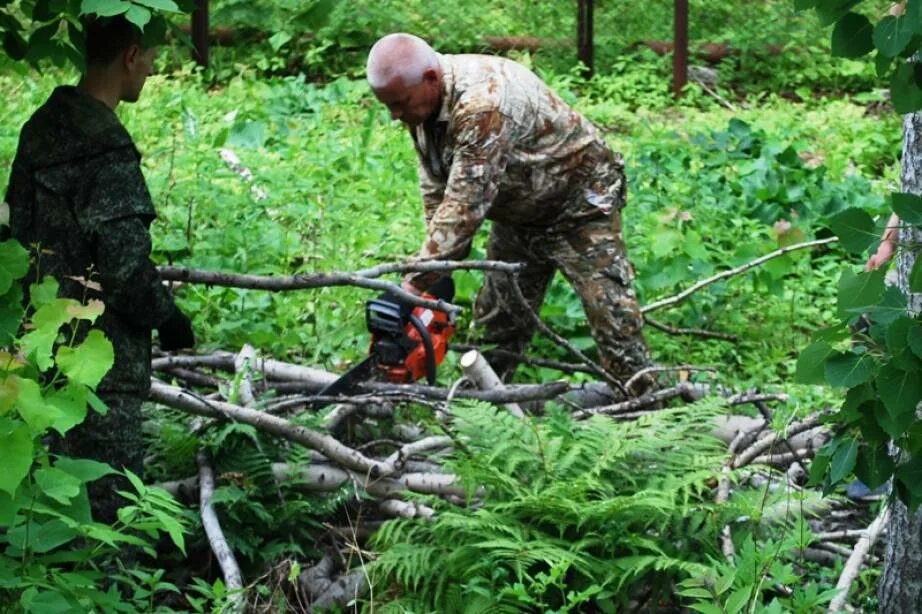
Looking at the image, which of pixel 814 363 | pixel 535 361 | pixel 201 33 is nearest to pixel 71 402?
pixel 814 363

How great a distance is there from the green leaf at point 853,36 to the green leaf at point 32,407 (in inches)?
78.5

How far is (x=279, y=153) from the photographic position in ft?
34.6

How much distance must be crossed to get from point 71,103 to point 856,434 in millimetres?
2540

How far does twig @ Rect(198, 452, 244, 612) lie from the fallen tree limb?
0.19m

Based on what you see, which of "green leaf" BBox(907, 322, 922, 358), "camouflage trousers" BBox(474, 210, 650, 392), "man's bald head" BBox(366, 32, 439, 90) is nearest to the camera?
"green leaf" BBox(907, 322, 922, 358)

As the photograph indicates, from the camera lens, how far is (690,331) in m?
7.89

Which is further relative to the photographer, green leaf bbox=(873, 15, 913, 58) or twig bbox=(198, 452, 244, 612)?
twig bbox=(198, 452, 244, 612)

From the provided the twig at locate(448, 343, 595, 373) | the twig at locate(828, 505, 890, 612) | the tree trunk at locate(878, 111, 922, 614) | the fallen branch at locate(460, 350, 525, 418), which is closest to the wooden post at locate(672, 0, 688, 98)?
the twig at locate(448, 343, 595, 373)

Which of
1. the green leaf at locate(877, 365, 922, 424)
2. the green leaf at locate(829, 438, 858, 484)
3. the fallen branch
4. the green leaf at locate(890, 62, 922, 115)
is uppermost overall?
the green leaf at locate(890, 62, 922, 115)

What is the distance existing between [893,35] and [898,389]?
824mm

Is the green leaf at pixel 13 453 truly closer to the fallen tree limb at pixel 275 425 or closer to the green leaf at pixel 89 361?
the green leaf at pixel 89 361

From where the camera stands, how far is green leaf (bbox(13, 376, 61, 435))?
3.30 metres

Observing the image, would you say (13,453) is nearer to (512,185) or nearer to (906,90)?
(906,90)

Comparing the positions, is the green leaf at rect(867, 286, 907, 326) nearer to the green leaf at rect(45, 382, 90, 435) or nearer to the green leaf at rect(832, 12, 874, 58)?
the green leaf at rect(832, 12, 874, 58)
